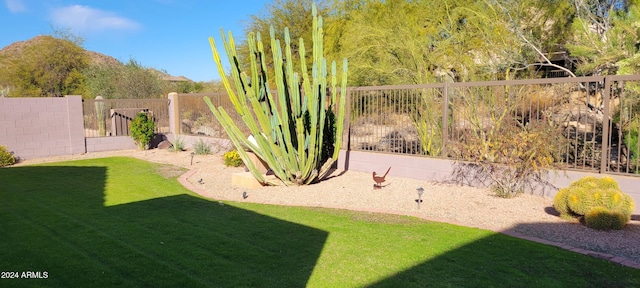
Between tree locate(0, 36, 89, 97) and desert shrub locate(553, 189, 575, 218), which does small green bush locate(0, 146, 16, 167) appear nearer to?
desert shrub locate(553, 189, 575, 218)

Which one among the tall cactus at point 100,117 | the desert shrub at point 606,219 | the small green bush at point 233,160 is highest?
the tall cactus at point 100,117

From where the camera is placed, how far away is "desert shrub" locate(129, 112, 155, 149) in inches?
648

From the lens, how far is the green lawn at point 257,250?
172 inches

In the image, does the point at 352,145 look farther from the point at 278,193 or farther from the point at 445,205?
the point at 445,205

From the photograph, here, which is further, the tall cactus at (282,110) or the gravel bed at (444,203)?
the tall cactus at (282,110)

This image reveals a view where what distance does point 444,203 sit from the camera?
312 inches

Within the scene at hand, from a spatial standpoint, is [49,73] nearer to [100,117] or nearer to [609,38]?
[100,117]

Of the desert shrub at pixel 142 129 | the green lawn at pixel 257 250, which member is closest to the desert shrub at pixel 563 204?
the green lawn at pixel 257 250

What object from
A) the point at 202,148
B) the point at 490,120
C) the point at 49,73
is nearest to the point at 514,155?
the point at 490,120

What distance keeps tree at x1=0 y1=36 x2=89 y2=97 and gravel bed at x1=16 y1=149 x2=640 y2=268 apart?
29132 millimetres

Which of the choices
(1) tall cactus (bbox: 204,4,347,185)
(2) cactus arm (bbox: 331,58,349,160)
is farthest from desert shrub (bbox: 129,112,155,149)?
(2) cactus arm (bbox: 331,58,349,160)

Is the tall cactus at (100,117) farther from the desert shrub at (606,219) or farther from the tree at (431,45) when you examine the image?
the desert shrub at (606,219)

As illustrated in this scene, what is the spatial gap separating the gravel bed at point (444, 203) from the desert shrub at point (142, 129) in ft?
18.2

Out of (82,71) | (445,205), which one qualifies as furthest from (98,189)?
(82,71)
